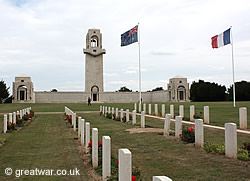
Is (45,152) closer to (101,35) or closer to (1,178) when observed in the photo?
(1,178)

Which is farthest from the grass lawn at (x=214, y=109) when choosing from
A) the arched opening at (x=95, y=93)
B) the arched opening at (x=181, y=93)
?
the arched opening at (x=181, y=93)

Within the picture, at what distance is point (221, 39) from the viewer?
78.1ft

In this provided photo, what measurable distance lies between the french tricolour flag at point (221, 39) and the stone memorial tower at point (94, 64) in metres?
35.1

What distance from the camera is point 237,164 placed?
5238 mm

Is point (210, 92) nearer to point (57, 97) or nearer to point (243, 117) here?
point (57, 97)

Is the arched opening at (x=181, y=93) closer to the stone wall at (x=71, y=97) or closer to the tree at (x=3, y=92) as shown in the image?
the stone wall at (x=71, y=97)

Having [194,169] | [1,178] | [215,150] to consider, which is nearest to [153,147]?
[215,150]

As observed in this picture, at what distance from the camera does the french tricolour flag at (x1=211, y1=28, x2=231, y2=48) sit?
76.2ft

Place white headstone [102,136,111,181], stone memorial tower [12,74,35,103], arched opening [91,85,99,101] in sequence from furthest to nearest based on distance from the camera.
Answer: arched opening [91,85,99,101] < stone memorial tower [12,74,35,103] < white headstone [102,136,111,181]

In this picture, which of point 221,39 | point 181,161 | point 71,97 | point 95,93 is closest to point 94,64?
point 95,93

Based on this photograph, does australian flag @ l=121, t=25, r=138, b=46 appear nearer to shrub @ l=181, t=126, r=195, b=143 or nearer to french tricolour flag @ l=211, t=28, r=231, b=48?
french tricolour flag @ l=211, t=28, r=231, b=48

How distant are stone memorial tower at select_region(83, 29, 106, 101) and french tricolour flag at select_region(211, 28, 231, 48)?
115ft

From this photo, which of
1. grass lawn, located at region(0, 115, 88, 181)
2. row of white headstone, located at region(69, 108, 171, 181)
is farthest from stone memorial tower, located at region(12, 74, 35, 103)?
row of white headstone, located at region(69, 108, 171, 181)

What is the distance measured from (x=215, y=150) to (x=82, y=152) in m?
3.76
